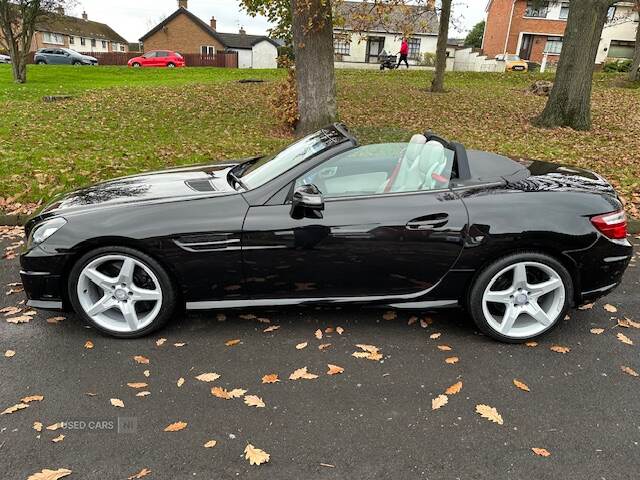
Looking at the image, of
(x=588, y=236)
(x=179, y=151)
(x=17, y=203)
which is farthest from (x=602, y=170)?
(x=17, y=203)

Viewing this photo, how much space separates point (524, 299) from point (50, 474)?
295 cm

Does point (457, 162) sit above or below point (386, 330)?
above

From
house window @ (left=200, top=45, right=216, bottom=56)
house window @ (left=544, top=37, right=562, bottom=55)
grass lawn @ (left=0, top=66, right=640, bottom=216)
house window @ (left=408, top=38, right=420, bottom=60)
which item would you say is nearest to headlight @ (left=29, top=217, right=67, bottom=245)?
grass lawn @ (left=0, top=66, right=640, bottom=216)

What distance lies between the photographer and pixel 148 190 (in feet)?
11.7

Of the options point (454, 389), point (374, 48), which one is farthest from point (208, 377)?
point (374, 48)

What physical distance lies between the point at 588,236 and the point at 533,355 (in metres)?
0.88

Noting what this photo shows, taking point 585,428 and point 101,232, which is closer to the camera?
point 585,428

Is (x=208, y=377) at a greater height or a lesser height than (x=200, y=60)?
lesser

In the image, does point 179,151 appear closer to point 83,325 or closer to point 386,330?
point 83,325

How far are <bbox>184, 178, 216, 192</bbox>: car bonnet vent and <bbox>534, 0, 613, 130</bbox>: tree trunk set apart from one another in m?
9.21

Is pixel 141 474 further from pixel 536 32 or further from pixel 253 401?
pixel 536 32

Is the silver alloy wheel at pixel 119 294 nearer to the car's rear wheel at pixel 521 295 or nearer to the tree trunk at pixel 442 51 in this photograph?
the car's rear wheel at pixel 521 295

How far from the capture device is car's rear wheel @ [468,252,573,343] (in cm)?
322

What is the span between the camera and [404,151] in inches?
143
